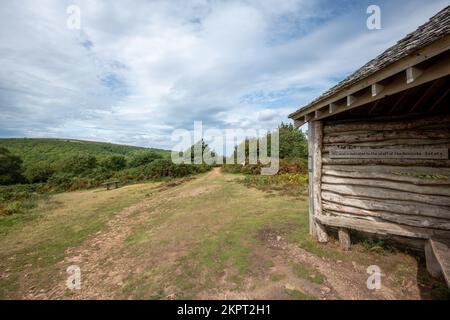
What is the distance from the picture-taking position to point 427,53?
2.56 m

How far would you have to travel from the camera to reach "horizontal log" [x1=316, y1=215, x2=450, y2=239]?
4.16m

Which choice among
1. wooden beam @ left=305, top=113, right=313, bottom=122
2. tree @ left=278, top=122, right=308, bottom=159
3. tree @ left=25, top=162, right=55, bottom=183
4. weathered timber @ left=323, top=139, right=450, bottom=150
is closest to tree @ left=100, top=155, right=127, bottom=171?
tree @ left=25, top=162, right=55, bottom=183

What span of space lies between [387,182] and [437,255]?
160cm

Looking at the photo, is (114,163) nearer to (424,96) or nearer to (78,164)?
(78,164)

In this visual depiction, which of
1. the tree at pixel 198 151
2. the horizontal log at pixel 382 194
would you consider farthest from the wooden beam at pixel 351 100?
the tree at pixel 198 151

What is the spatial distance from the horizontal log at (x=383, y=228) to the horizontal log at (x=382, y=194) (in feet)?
1.86

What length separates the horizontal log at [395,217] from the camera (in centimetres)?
412

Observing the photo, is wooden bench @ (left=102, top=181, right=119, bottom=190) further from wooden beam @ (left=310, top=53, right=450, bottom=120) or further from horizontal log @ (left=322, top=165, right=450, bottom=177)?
wooden beam @ (left=310, top=53, right=450, bottom=120)

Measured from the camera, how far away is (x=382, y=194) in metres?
4.66

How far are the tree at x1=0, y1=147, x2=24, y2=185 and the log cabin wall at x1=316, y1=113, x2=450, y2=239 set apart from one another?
30.0 metres

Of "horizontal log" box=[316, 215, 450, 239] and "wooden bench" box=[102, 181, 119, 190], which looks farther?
"wooden bench" box=[102, 181, 119, 190]
